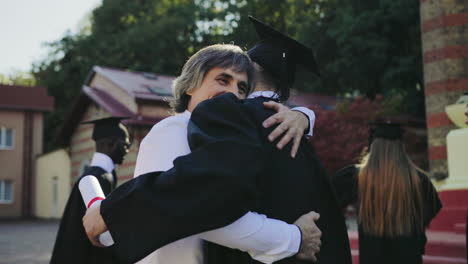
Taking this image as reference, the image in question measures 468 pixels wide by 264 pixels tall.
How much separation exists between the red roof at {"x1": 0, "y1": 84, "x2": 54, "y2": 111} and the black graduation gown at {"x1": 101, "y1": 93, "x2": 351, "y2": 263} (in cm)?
3176

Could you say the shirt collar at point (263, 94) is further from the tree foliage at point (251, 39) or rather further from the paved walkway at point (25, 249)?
the tree foliage at point (251, 39)

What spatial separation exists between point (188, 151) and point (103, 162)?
305cm

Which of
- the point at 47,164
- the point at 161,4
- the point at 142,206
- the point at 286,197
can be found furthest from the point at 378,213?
the point at 161,4

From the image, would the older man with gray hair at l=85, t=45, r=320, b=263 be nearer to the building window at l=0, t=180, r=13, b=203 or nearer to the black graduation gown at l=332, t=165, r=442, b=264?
the black graduation gown at l=332, t=165, r=442, b=264

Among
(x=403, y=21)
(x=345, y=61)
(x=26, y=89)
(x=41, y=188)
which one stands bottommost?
(x=41, y=188)

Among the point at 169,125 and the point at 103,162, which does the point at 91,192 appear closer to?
the point at 169,125

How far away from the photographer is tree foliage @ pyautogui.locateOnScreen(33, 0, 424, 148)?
22781mm

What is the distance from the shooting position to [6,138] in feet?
105

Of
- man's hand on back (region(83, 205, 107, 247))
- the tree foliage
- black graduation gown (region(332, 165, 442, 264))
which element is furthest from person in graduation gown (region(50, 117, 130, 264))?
the tree foliage

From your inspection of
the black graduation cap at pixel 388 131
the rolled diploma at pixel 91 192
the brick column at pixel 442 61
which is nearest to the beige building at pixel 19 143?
the brick column at pixel 442 61

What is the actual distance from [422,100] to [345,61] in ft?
12.5

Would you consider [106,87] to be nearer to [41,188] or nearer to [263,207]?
[41,188]

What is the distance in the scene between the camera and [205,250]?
2332mm

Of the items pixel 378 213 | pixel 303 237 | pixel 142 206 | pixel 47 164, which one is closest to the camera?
pixel 142 206
